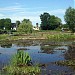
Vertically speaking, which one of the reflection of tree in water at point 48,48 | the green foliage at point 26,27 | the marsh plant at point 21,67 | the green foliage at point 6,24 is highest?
the green foliage at point 6,24

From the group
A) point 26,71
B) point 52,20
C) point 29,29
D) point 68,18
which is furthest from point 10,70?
point 52,20

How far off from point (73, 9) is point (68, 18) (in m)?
4.78

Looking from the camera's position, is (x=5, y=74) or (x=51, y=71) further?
(x=51, y=71)

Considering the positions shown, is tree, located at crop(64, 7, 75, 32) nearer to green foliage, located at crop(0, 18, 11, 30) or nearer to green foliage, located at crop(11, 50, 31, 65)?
green foliage, located at crop(0, 18, 11, 30)

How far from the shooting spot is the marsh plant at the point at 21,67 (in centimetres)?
2302

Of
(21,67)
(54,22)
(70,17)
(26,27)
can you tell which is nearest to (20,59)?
(21,67)

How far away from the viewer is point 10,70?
2323 cm

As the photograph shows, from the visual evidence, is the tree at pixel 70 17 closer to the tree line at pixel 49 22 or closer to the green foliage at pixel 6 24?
the tree line at pixel 49 22

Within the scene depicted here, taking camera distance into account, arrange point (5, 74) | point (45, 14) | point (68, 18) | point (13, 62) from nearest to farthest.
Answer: point (5, 74) → point (13, 62) → point (68, 18) → point (45, 14)

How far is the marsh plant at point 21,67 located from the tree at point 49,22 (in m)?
127

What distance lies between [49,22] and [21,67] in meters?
137

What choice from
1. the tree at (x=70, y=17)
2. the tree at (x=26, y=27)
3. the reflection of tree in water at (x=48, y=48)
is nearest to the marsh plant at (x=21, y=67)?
the reflection of tree in water at (x=48, y=48)

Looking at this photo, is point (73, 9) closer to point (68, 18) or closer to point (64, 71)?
point (68, 18)

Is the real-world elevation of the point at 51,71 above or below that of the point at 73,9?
below
